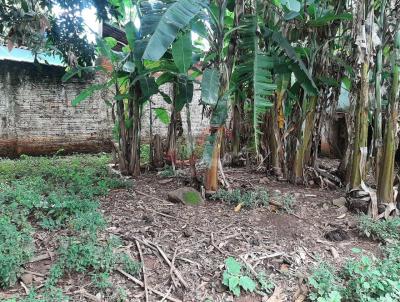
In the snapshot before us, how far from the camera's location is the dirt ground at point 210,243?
6.73 feet

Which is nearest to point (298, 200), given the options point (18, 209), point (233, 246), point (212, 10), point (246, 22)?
point (233, 246)

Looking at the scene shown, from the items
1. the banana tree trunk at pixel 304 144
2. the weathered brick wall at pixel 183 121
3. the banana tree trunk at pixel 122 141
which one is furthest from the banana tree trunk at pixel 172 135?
the weathered brick wall at pixel 183 121

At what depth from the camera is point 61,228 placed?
8.01 ft

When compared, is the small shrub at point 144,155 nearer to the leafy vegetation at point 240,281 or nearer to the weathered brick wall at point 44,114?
the weathered brick wall at point 44,114

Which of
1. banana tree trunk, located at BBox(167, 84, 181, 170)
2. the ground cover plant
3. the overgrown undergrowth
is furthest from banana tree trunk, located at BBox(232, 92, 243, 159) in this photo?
the overgrown undergrowth

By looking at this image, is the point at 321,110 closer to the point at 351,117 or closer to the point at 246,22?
the point at 351,117

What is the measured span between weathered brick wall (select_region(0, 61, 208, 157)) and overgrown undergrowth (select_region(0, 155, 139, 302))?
3.30m

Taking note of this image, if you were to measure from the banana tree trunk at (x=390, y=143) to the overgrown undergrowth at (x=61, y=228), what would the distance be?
230cm

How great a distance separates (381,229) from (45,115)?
5.95 meters

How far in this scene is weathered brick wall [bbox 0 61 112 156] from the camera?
6.08 m

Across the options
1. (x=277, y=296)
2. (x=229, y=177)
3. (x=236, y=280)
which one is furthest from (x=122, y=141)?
(x=277, y=296)

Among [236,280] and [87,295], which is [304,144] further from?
[87,295]

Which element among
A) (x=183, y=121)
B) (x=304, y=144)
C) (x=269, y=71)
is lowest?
(x=304, y=144)

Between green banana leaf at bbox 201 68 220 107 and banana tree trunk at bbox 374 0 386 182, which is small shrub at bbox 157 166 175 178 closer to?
green banana leaf at bbox 201 68 220 107
